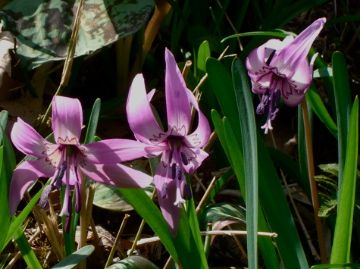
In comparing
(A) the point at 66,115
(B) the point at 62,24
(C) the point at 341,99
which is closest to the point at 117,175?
(A) the point at 66,115

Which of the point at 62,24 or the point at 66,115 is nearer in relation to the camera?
the point at 66,115

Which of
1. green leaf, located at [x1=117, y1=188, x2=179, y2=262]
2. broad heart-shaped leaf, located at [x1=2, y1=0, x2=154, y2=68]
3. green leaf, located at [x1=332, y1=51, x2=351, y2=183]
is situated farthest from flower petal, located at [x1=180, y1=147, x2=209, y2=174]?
broad heart-shaped leaf, located at [x1=2, y1=0, x2=154, y2=68]

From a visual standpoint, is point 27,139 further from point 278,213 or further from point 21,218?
point 278,213

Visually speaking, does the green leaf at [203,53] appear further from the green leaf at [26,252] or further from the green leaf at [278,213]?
the green leaf at [26,252]

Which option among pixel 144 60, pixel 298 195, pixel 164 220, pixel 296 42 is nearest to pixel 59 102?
pixel 164 220

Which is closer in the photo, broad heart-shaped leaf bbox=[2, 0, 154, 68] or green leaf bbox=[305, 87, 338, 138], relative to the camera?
green leaf bbox=[305, 87, 338, 138]

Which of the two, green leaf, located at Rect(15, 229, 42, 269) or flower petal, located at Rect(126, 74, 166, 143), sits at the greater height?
flower petal, located at Rect(126, 74, 166, 143)

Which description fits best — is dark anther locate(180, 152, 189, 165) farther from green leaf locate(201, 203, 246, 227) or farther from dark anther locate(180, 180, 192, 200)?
green leaf locate(201, 203, 246, 227)
